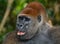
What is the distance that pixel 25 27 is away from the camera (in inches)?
189

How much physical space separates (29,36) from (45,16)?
37cm

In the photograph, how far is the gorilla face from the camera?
15.6 ft

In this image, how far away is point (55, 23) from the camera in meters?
6.97

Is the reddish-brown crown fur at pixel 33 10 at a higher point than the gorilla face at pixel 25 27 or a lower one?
higher

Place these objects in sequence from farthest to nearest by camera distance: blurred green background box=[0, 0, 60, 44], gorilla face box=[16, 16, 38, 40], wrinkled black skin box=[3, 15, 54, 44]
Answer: blurred green background box=[0, 0, 60, 44], wrinkled black skin box=[3, 15, 54, 44], gorilla face box=[16, 16, 38, 40]

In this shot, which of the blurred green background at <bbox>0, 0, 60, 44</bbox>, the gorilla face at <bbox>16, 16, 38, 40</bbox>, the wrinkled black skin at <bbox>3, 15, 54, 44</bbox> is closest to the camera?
the gorilla face at <bbox>16, 16, 38, 40</bbox>

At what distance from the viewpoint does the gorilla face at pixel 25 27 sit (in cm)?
476

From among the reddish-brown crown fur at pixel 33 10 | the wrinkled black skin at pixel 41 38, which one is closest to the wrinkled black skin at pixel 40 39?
the wrinkled black skin at pixel 41 38

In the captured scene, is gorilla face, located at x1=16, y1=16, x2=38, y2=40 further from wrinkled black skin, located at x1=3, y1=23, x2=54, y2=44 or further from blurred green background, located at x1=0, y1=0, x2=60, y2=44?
blurred green background, located at x1=0, y1=0, x2=60, y2=44

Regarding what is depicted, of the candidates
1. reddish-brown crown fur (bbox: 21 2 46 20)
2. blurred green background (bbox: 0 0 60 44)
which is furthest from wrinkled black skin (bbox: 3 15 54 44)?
blurred green background (bbox: 0 0 60 44)

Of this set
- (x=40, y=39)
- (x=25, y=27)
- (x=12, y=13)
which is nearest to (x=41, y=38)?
(x=40, y=39)

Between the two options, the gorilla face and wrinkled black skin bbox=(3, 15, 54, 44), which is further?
wrinkled black skin bbox=(3, 15, 54, 44)

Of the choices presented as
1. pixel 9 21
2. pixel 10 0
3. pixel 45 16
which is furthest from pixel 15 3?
pixel 45 16

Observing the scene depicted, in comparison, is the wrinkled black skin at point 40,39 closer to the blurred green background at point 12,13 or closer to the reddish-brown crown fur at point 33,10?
the reddish-brown crown fur at point 33,10
